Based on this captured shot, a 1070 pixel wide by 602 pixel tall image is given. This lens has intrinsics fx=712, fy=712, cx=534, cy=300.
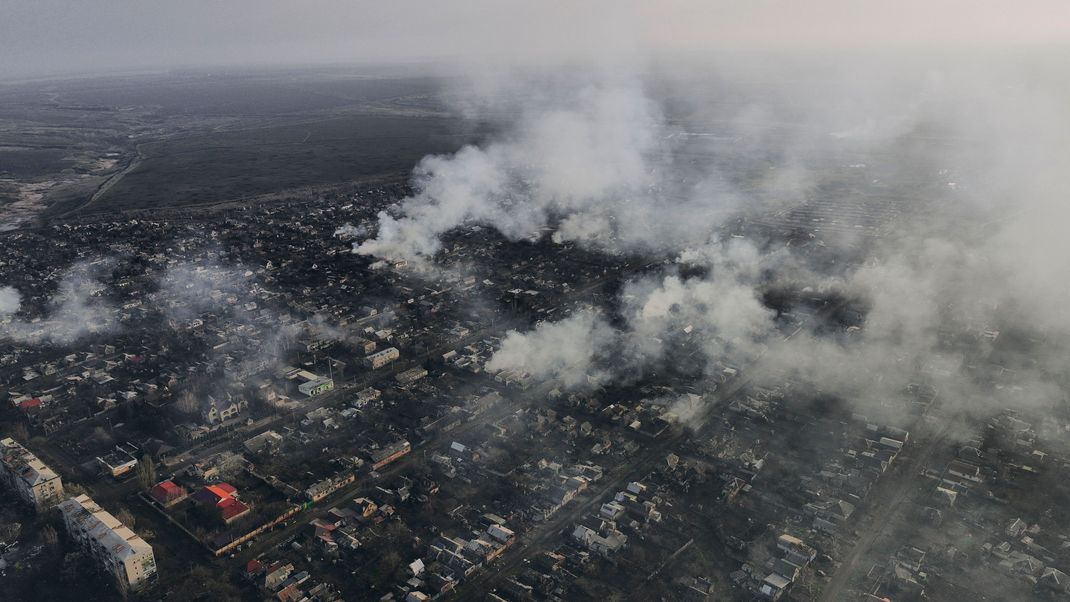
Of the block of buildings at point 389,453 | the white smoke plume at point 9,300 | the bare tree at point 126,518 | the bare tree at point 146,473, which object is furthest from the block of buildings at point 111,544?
the white smoke plume at point 9,300

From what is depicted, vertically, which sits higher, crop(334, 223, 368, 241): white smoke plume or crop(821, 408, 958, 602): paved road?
crop(334, 223, 368, 241): white smoke plume

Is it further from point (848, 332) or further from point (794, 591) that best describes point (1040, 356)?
point (794, 591)

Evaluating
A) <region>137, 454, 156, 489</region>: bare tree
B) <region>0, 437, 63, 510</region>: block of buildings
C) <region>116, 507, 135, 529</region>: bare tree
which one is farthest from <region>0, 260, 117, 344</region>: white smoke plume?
<region>116, 507, 135, 529</region>: bare tree

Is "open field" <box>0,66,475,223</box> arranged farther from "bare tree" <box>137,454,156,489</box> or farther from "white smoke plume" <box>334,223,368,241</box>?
"bare tree" <box>137,454,156,489</box>

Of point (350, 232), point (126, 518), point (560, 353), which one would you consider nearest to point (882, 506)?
point (560, 353)

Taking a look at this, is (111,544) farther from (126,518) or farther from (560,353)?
(560,353)

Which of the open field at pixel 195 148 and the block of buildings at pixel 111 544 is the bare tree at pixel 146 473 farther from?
the open field at pixel 195 148
